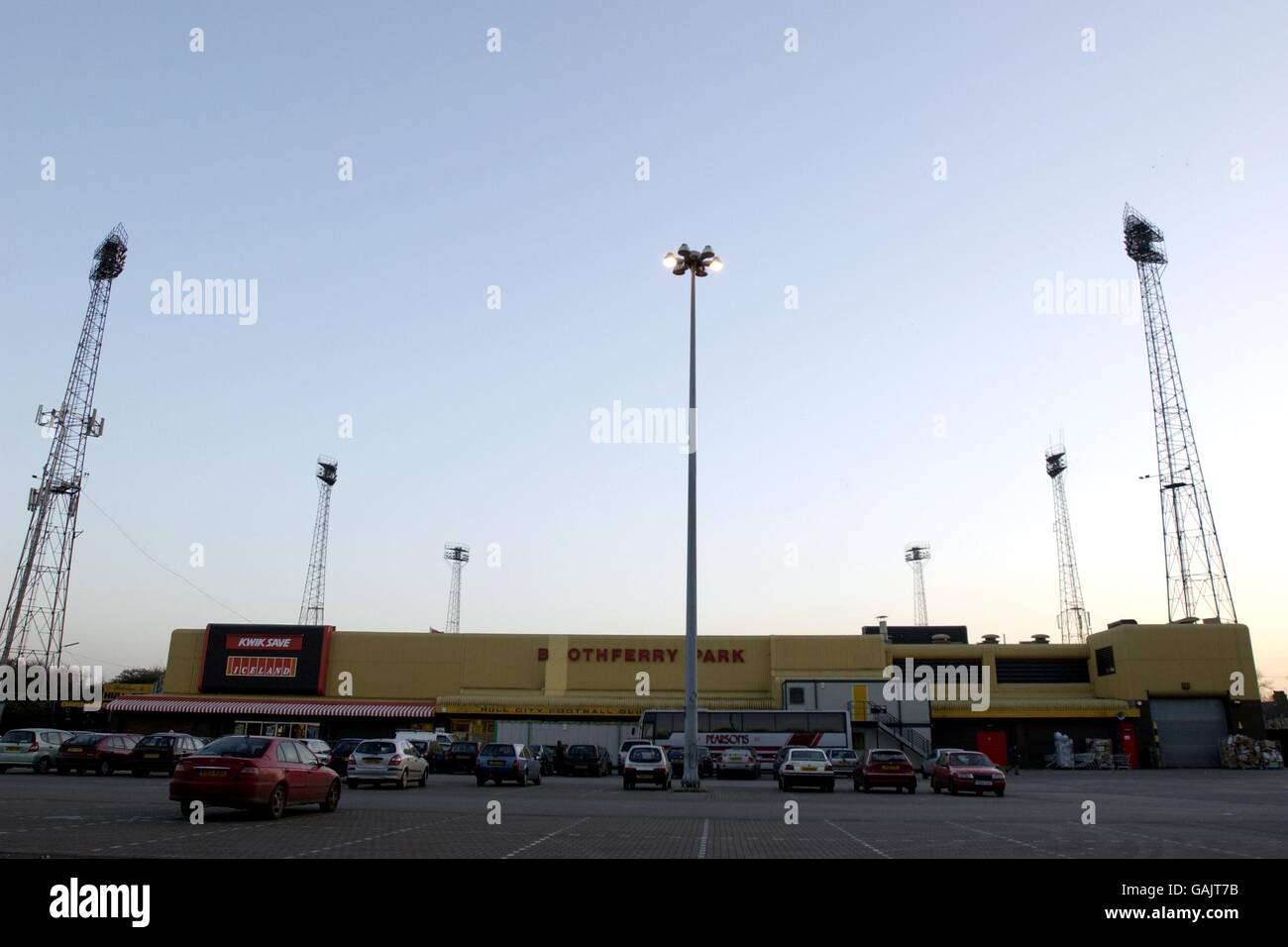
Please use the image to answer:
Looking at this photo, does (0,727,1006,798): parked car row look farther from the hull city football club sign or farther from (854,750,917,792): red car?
the hull city football club sign

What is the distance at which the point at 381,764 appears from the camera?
2730 cm

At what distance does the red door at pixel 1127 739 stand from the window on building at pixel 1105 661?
3658 mm

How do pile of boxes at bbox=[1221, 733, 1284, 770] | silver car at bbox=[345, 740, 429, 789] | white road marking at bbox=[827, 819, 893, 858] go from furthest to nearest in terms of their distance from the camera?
pile of boxes at bbox=[1221, 733, 1284, 770]
silver car at bbox=[345, 740, 429, 789]
white road marking at bbox=[827, 819, 893, 858]

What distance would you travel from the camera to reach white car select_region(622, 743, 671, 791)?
98.6 ft

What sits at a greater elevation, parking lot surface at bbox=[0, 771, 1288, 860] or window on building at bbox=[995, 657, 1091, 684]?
window on building at bbox=[995, 657, 1091, 684]

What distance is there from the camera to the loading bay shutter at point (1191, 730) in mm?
56094

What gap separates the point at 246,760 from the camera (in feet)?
52.0

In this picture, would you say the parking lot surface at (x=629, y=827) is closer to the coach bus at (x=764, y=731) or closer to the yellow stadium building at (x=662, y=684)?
the coach bus at (x=764, y=731)

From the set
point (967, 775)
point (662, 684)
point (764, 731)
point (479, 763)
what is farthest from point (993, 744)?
point (479, 763)

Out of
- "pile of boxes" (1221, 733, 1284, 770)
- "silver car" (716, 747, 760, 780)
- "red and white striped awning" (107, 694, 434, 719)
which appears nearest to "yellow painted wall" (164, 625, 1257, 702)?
"red and white striped awning" (107, 694, 434, 719)

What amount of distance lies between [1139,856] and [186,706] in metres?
58.0

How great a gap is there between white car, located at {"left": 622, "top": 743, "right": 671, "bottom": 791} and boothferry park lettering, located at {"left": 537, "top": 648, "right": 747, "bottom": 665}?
29117 mm

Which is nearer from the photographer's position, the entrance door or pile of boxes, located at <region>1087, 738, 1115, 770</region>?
pile of boxes, located at <region>1087, 738, 1115, 770</region>
